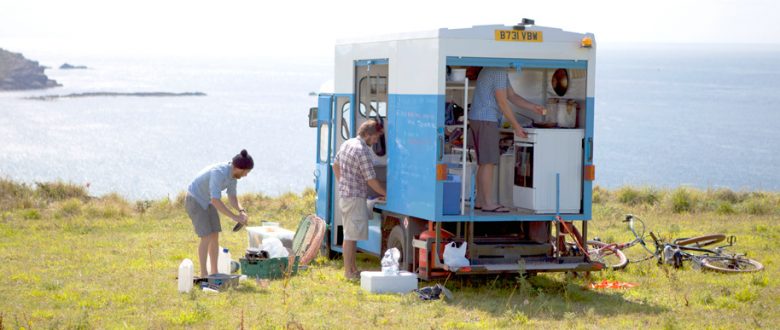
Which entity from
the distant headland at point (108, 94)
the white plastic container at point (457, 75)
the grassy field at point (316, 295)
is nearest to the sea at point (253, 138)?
the distant headland at point (108, 94)

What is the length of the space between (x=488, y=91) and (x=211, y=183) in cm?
285

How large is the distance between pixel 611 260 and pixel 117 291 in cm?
539

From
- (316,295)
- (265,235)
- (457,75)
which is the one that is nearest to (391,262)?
(316,295)

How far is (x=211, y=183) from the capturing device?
11.6 m

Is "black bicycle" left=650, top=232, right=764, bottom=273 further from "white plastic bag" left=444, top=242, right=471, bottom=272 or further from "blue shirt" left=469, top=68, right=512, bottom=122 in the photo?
"white plastic bag" left=444, top=242, right=471, bottom=272

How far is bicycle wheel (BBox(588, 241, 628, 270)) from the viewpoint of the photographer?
12884 millimetres

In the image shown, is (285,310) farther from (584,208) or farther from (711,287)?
(711,287)

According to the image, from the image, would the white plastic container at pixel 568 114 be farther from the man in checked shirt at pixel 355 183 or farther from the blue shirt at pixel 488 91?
the man in checked shirt at pixel 355 183

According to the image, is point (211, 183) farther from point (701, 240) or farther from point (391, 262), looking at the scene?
point (701, 240)

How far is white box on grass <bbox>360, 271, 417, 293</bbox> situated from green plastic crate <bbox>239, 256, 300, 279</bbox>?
1.15 m

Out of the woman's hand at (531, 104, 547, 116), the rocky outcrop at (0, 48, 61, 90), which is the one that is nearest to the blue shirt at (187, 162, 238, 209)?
the woman's hand at (531, 104, 547, 116)

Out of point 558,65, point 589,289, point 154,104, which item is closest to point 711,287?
A: point 589,289

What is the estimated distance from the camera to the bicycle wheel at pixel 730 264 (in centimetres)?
1274

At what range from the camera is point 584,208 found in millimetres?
11805
